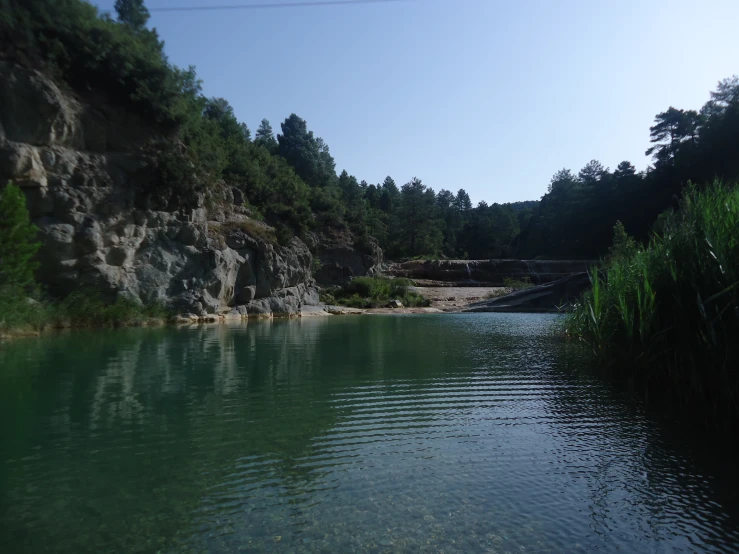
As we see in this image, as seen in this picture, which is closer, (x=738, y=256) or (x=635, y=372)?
(x=738, y=256)

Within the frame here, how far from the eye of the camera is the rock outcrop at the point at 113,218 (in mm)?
26688

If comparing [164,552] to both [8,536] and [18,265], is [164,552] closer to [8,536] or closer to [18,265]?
[8,536]

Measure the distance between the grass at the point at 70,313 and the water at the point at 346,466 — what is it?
1000cm

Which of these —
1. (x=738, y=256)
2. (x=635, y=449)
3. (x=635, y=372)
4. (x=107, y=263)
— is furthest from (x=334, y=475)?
(x=107, y=263)

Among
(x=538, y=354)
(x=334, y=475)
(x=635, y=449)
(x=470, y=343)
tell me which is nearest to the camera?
(x=334, y=475)

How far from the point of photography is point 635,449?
7.59 meters

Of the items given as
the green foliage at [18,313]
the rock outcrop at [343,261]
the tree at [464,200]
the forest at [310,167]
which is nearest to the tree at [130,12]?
the forest at [310,167]

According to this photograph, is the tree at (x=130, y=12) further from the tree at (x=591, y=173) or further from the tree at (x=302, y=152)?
the tree at (x=591, y=173)

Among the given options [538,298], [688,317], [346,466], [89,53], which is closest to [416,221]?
[538,298]

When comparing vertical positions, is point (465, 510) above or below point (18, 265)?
below

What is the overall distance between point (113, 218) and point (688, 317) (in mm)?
28386

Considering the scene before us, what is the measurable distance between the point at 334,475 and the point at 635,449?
4.28m

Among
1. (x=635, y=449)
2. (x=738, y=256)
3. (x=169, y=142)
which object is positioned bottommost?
(x=635, y=449)

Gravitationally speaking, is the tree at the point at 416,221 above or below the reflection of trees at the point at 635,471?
above
